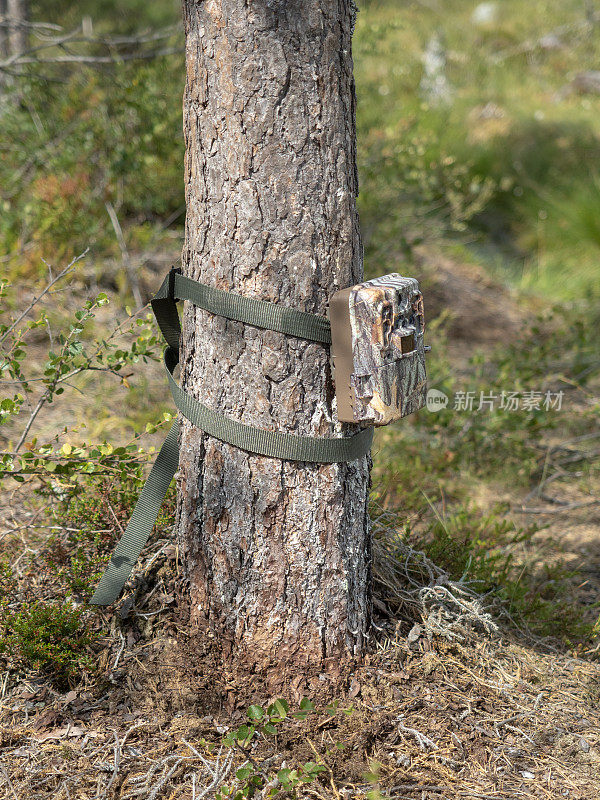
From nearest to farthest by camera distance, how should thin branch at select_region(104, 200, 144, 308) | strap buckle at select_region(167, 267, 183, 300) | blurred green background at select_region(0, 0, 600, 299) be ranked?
1. strap buckle at select_region(167, 267, 183, 300)
2. thin branch at select_region(104, 200, 144, 308)
3. blurred green background at select_region(0, 0, 600, 299)

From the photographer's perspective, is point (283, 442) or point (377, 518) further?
point (377, 518)

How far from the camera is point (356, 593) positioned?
210cm

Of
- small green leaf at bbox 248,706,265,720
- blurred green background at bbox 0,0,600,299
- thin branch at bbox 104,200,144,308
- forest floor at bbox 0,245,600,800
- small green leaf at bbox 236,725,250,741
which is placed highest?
blurred green background at bbox 0,0,600,299

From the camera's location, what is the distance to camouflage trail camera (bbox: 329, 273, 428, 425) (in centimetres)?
177

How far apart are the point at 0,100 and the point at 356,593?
531cm

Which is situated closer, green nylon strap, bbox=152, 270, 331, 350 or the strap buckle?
green nylon strap, bbox=152, 270, 331, 350

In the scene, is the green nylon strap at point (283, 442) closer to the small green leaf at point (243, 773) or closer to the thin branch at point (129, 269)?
the small green leaf at point (243, 773)

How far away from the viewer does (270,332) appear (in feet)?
6.16

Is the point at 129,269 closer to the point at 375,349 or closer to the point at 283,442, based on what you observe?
the point at 283,442

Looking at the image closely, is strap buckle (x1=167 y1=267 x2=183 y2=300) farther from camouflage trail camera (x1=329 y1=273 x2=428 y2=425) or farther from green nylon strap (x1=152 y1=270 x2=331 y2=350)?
camouflage trail camera (x1=329 y1=273 x2=428 y2=425)

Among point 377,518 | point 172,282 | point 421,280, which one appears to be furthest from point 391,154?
point 172,282

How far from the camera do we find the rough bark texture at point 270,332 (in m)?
1.77

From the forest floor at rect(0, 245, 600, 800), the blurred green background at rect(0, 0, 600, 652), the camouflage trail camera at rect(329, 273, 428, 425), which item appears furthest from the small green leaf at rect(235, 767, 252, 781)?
the blurred green background at rect(0, 0, 600, 652)

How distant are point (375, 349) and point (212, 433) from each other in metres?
0.54
